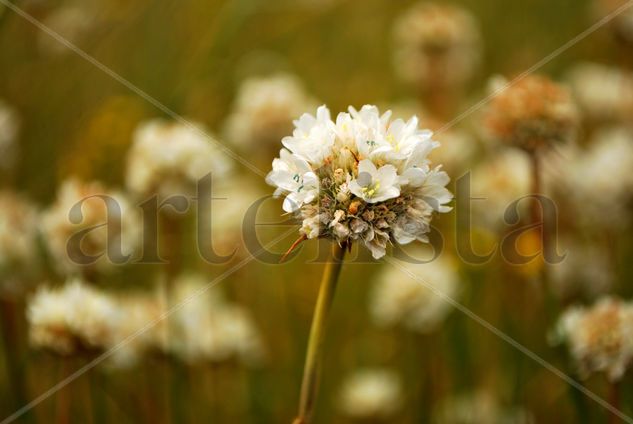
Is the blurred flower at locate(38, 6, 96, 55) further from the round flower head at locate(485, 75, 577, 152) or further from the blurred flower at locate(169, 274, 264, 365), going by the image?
the round flower head at locate(485, 75, 577, 152)

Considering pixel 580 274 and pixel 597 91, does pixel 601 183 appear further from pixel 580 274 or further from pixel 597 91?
pixel 597 91

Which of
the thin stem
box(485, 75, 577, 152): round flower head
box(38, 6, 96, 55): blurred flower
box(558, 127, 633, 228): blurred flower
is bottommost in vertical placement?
the thin stem

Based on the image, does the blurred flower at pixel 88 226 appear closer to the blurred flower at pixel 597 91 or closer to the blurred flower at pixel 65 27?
the blurred flower at pixel 65 27

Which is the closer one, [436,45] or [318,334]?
[318,334]

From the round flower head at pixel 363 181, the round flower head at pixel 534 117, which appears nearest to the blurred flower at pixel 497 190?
the round flower head at pixel 534 117

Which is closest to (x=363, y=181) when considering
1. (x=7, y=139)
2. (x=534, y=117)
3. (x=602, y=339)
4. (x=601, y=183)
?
(x=602, y=339)

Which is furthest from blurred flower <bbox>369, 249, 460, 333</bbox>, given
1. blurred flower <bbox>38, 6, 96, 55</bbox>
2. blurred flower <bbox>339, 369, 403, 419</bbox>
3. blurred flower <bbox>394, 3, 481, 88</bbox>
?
blurred flower <bbox>38, 6, 96, 55</bbox>

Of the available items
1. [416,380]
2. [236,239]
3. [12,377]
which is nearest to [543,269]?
[416,380]
